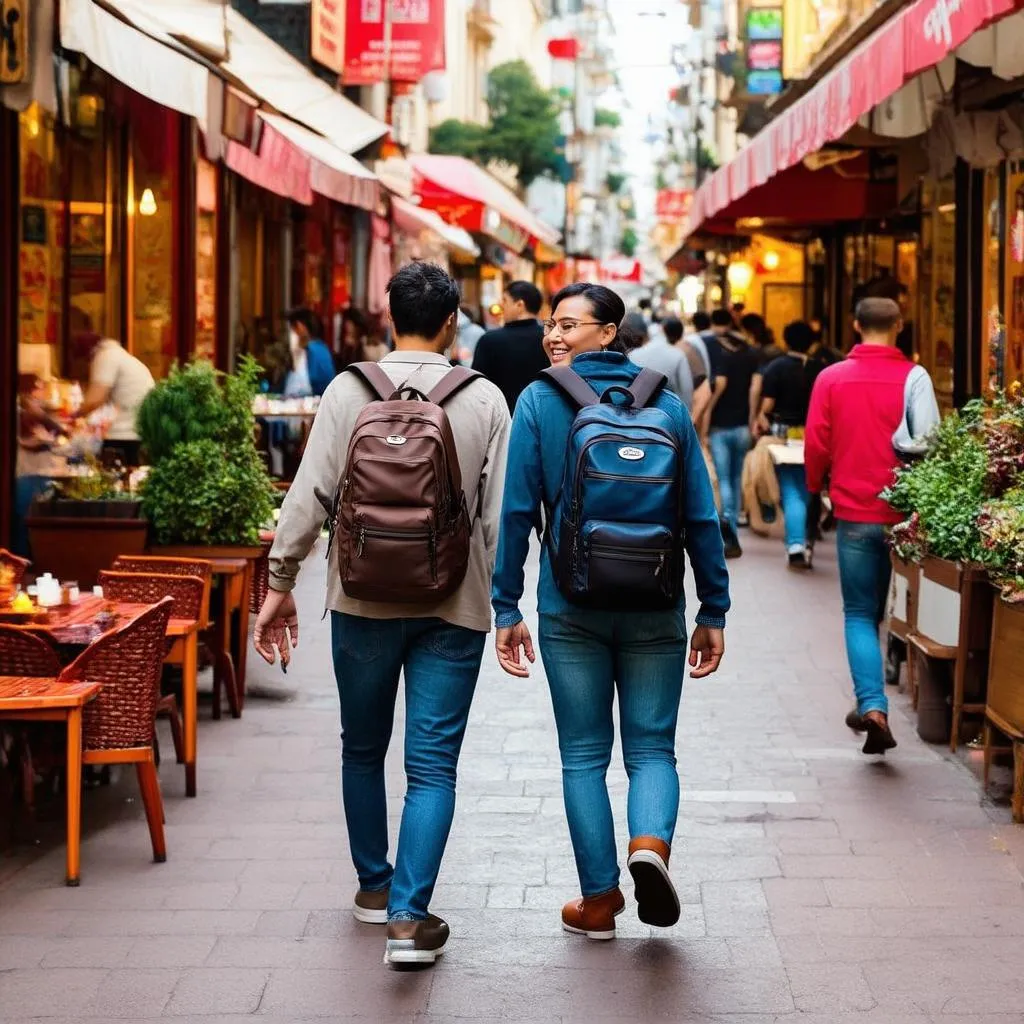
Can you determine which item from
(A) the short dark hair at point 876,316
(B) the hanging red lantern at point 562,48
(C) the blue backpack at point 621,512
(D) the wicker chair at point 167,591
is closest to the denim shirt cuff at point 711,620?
(C) the blue backpack at point 621,512

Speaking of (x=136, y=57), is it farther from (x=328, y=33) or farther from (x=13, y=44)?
(x=328, y=33)

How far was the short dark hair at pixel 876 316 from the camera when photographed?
8.21 meters

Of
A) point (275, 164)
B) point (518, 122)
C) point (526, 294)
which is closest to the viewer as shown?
point (526, 294)

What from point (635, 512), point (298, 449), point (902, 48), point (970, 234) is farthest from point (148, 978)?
point (298, 449)

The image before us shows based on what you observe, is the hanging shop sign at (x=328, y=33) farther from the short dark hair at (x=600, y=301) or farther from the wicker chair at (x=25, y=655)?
the short dark hair at (x=600, y=301)

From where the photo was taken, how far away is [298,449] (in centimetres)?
1748

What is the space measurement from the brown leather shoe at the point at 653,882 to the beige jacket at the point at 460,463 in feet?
2.37

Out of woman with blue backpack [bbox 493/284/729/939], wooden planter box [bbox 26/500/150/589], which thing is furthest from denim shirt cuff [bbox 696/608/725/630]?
wooden planter box [bbox 26/500/150/589]

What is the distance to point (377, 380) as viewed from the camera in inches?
207

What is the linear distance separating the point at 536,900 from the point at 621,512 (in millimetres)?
1471

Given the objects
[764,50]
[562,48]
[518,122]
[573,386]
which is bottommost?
A: [573,386]

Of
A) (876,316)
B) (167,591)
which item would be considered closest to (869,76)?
(876,316)

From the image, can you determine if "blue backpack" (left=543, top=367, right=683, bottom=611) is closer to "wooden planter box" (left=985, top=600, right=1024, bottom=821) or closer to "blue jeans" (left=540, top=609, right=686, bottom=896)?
"blue jeans" (left=540, top=609, right=686, bottom=896)

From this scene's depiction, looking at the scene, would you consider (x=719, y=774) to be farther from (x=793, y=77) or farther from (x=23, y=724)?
(x=793, y=77)
